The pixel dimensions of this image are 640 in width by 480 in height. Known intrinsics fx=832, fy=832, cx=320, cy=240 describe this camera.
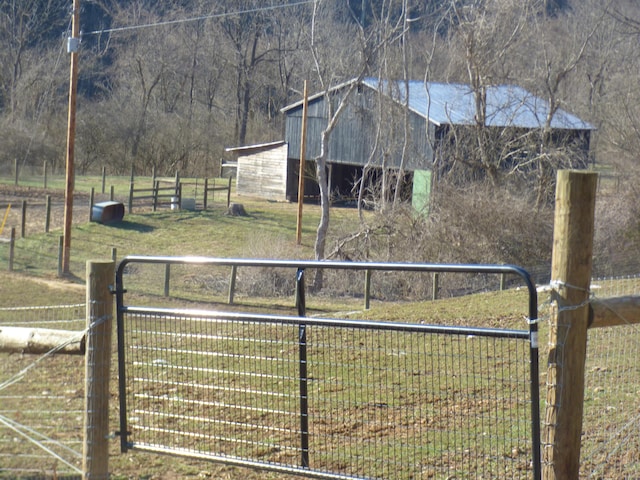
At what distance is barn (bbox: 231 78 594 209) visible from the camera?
100 feet

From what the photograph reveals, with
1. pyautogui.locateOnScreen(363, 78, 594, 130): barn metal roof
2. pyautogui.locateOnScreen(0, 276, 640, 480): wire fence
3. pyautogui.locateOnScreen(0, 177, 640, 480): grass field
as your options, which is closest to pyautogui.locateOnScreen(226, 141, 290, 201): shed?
pyautogui.locateOnScreen(0, 177, 640, 480): grass field

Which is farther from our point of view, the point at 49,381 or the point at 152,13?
the point at 152,13

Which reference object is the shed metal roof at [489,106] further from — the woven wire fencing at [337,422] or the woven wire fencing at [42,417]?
the woven wire fencing at [337,422]

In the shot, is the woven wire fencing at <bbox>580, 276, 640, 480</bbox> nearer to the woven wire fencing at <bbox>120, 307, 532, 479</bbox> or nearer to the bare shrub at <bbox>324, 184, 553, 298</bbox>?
the woven wire fencing at <bbox>120, 307, 532, 479</bbox>

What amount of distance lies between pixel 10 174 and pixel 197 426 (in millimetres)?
42987

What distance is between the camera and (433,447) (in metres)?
5.61

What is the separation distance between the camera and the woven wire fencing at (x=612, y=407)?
17.2 ft

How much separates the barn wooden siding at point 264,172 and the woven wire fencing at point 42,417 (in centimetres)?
3483

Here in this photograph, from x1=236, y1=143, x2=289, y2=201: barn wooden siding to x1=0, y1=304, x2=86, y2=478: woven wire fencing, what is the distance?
1371 inches

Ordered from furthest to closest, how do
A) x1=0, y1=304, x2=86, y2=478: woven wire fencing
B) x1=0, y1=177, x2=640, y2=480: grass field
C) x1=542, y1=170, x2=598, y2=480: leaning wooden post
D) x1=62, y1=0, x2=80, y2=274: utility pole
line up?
1. x1=62, y1=0, x2=80, y2=274: utility pole
2. x1=0, y1=177, x2=640, y2=480: grass field
3. x1=0, y1=304, x2=86, y2=478: woven wire fencing
4. x1=542, y1=170, x2=598, y2=480: leaning wooden post

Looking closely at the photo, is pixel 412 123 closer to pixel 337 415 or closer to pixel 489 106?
pixel 489 106

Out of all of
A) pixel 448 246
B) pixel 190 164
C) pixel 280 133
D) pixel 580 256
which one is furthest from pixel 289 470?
pixel 280 133

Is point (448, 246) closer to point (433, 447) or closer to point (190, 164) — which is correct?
point (433, 447)

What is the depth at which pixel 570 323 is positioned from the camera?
3896mm
